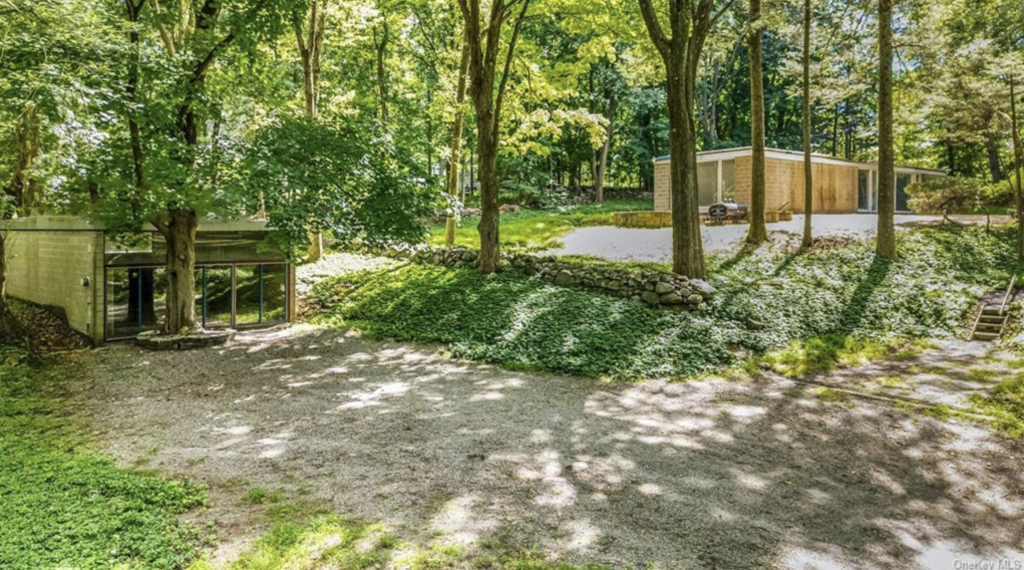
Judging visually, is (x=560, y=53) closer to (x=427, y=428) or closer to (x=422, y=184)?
(x=422, y=184)

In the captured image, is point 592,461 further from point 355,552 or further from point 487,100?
point 487,100

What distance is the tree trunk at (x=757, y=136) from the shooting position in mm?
15507

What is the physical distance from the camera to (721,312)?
39.9ft

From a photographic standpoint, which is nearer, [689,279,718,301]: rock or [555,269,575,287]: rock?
[689,279,718,301]: rock

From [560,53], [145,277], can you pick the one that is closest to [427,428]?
[145,277]

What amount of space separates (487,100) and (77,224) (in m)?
9.59

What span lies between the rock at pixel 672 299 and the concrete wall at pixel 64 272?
1207cm

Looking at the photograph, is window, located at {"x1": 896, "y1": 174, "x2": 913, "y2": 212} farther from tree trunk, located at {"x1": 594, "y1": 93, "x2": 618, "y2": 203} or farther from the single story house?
tree trunk, located at {"x1": 594, "y1": 93, "x2": 618, "y2": 203}

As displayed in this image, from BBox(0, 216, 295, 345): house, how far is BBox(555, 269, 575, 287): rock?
6.76 m

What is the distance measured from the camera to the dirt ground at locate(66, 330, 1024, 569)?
4746 millimetres

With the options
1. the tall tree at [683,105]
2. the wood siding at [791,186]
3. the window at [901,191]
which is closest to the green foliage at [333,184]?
the tall tree at [683,105]

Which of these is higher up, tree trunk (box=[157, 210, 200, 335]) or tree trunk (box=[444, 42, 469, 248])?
tree trunk (box=[444, 42, 469, 248])

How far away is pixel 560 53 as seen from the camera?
34.2 m

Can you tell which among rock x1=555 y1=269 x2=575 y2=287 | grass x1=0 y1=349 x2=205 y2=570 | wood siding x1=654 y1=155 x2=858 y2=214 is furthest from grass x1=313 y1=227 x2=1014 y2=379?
grass x1=0 y1=349 x2=205 y2=570
